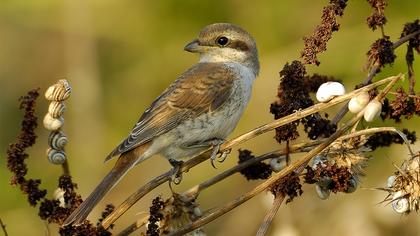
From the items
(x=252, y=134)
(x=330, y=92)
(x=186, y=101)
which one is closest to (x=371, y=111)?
(x=330, y=92)

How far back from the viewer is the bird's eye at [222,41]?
14.6 feet

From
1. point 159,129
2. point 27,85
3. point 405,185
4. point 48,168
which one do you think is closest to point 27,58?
point 27,85

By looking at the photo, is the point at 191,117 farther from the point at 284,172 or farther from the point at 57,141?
the point at 284,172

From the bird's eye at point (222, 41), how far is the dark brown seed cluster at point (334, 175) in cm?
191

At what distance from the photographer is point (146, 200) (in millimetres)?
5129

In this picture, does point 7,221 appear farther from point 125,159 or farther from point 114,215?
point 114,215

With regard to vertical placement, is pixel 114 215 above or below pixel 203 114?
below

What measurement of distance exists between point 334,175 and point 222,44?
1.96m

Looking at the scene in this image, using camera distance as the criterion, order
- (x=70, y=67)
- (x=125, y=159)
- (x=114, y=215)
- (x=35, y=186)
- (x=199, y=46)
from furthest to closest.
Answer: (x=70, y=67)
(x=199, y=46)
(x=125, y=159)
(x=35, y=186)
(x=114, y=215)

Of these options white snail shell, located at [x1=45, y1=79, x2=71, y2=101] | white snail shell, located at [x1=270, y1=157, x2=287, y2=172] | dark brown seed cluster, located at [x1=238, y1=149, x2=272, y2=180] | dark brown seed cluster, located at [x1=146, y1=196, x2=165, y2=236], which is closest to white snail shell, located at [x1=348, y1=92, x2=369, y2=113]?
white snail shell, located at [x1=270, y1=157, x2=287, y2=172]

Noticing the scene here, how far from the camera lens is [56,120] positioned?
2871 millimetres

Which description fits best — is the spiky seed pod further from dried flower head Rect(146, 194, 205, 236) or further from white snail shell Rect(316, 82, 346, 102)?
dried flower head Rect(146, 194, 205, 236)

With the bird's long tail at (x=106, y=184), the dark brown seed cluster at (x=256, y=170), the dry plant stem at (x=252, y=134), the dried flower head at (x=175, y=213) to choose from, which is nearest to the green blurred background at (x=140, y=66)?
the bird's long tail at (x=106, y=184)

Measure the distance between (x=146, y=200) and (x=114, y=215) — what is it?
2.44m
